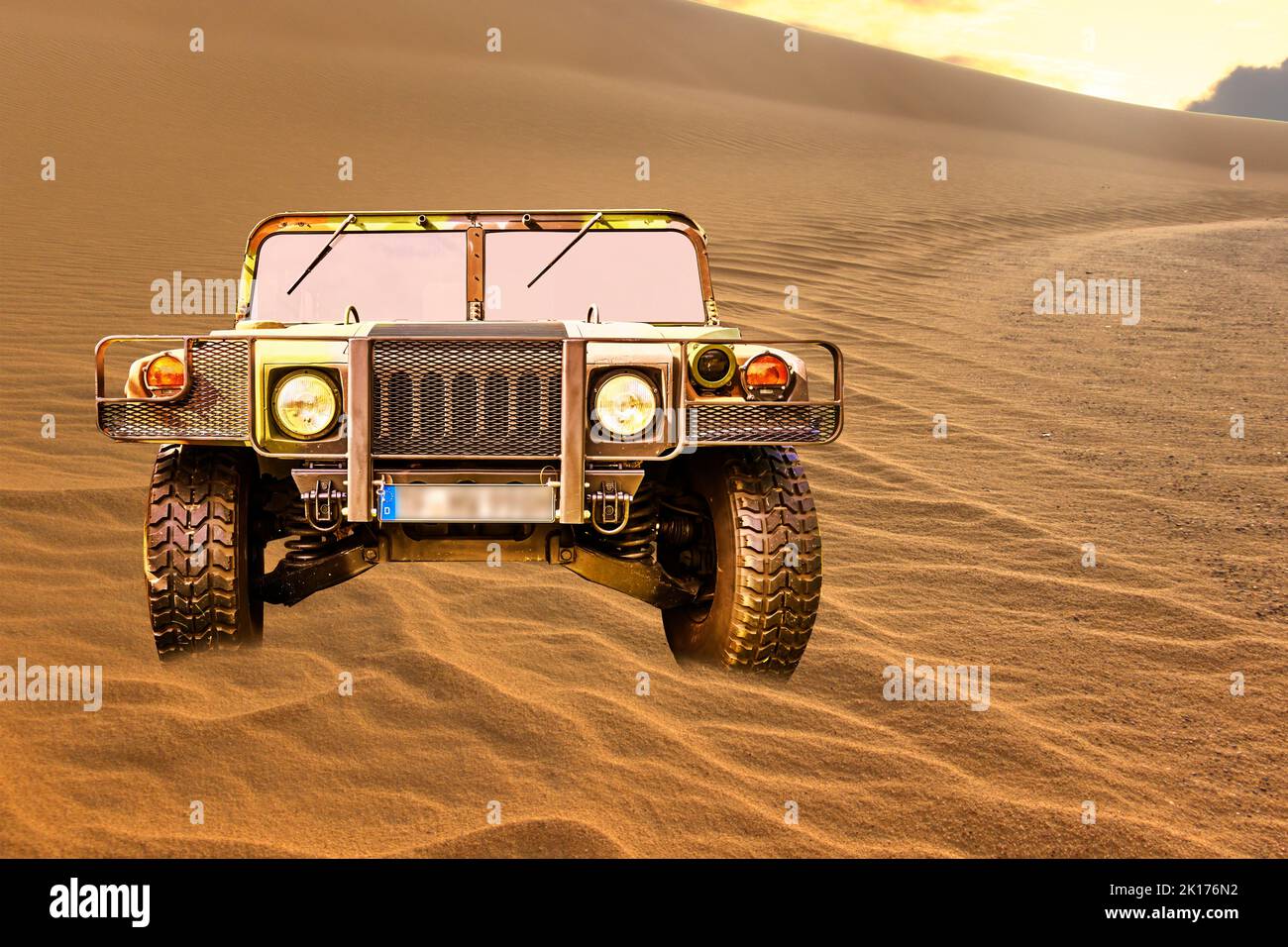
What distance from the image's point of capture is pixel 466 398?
11.5ft

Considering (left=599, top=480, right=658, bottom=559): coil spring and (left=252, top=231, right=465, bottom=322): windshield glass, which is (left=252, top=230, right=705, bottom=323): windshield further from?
(left=599, top=480, right=658, bottom=559): coil spring

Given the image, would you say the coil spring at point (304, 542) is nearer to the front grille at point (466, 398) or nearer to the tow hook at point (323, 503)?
the tow hook at point (323, 503)

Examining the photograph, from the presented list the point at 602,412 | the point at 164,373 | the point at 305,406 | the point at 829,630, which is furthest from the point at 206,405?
the point at 829,630

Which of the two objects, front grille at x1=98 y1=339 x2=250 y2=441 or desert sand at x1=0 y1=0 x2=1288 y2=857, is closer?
desert sand at x1=0 y1=0 x2=1288 y2=857

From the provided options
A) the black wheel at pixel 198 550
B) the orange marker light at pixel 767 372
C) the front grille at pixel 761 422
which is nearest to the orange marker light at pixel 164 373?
the black wheel at pixel 198 550

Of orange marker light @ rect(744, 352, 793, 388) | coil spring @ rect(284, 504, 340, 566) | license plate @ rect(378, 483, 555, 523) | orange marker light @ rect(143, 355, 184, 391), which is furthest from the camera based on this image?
coil spring @ rect(284, 504, 340, 566)

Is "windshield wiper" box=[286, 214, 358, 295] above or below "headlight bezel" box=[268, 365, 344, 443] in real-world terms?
above

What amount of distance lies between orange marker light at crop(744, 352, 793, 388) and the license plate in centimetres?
75

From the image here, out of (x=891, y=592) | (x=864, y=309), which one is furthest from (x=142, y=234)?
(x=891, y=592)

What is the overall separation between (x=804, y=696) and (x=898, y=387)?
545 centimetres

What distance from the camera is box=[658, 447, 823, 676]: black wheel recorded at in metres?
3.72

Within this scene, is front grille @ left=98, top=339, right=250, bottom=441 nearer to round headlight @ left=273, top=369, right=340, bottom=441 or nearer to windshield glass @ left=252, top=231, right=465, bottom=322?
round headlight @ left=273, top=369, right=340, bottom=441

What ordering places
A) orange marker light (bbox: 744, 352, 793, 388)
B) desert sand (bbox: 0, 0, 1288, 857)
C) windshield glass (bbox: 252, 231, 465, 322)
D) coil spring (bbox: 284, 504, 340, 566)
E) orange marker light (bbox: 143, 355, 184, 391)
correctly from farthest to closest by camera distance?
windshield glass (bbox: 252, 231, 465, 322)
coil spring (bbox: 284, 504, 340, 566)
orange marker light (bbox: 744, 352, 793, 388)
orange marker light (bbox: 143, 355, 184, 391)
desert sand (bbox: 0, 0, 1288, 857)

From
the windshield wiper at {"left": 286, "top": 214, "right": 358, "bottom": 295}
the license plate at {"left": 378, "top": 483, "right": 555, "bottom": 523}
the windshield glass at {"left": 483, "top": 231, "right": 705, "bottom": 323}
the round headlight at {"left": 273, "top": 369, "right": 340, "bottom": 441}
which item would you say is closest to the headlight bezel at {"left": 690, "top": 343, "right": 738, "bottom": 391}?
the license plate at {"left": 378, "top": 483, "right": 555, "bottom": 523}
